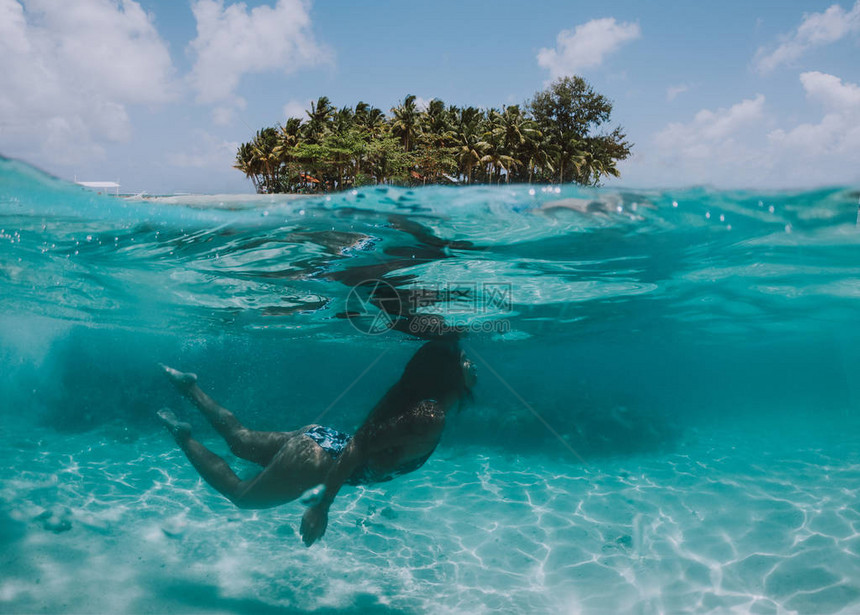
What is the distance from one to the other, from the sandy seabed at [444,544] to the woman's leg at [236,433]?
6.30 feet

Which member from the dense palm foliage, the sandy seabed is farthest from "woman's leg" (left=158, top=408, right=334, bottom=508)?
the dense palm foliage

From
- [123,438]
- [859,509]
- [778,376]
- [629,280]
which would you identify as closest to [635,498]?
[859,509]

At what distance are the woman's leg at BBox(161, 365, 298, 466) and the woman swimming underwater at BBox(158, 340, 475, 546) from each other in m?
0.02

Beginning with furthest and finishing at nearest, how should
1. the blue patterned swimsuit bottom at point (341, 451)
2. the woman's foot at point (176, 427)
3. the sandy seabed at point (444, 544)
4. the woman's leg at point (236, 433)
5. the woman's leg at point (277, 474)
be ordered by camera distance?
1. the woman's leg at point (236, 433)
2. the woman's foot at point (176, 427)
3. the blue patterned swimsuit bottom at point (341, 451)
4. the woman's leg at point (277, 474)
5. the sandy seabed at point (444, 544)

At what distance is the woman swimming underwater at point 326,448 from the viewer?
8266 millimetres

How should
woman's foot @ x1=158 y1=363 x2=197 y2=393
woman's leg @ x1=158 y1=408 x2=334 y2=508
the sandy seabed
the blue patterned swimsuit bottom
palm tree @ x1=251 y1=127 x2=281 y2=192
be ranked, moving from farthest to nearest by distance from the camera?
1. palm tree @ x1=251 y1=127 x2=281 y2=192
2. woman's foot @ x1=158 y1=363 x2=197 y2=393
3. the blue patterned swimsuit bottom
4. woman's leg @ x1=158 y1=408 x2=334 y2=508
5. the sandy seabed

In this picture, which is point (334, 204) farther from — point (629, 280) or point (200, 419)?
point (200, 419)

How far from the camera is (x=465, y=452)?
59.0ft

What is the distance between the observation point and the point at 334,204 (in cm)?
929

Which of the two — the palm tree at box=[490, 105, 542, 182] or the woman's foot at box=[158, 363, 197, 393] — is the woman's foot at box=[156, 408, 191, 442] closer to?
the woman's foot at box=[158, 363, 197, 393]

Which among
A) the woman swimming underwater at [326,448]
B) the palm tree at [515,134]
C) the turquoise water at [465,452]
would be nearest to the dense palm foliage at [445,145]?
the palm tree at [515,134]

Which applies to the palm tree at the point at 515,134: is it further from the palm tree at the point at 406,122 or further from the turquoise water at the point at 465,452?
the turquoise water at the point at 465,452

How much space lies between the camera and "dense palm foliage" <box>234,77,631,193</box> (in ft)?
178

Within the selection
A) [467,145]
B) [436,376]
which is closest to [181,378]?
[436,376]
